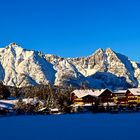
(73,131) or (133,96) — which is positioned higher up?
(133,96)

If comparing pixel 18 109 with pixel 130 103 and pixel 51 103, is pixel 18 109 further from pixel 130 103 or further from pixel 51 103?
pixel 130 103

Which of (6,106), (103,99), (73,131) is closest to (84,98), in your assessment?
(103,99)

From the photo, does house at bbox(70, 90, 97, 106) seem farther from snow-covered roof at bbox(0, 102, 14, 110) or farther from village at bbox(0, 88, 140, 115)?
snow-covered roof at bbox(0, 102, 14, 110)

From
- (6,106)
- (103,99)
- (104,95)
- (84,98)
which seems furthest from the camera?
(103,99)

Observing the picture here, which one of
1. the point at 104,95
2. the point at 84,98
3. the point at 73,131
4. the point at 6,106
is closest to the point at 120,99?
the point at 104,95

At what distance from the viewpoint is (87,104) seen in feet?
537

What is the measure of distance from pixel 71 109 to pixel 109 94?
2172 cm

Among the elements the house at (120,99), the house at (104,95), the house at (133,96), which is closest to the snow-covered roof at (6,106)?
the house at (104,95)

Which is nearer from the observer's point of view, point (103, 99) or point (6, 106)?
point (6, 106)

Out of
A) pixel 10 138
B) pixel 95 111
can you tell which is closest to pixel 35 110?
pixel 95 111

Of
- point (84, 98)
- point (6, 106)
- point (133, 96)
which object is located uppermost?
point (133, 96)

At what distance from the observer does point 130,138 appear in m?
38.5

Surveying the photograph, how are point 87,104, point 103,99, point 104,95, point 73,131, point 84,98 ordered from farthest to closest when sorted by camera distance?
point 103,99 → point 104,95 → point 84,98 → point 87,104 → point 73,131

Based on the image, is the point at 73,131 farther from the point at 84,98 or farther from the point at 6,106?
the point at 84,98
